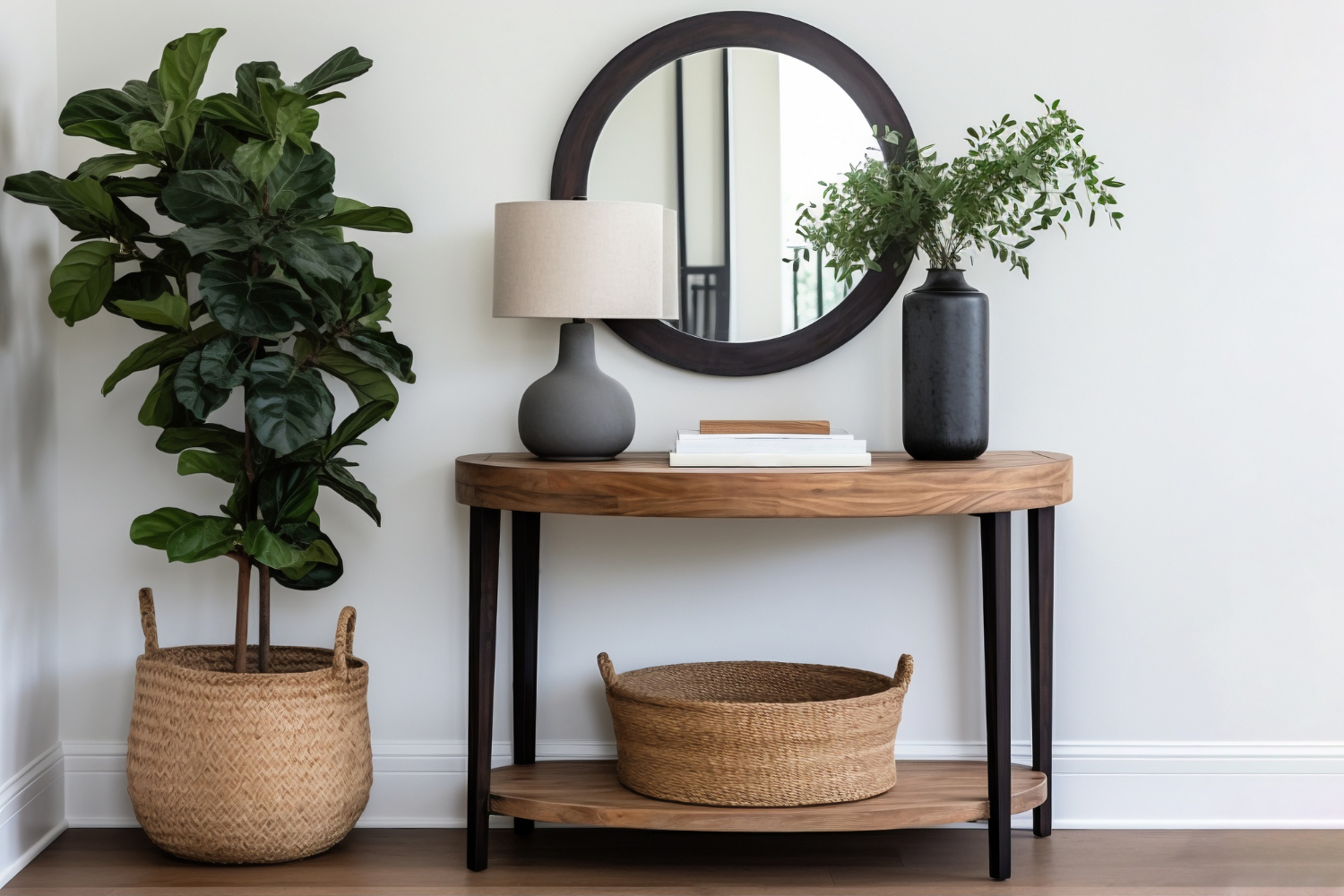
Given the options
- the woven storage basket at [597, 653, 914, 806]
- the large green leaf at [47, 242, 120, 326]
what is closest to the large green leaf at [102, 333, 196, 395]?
the large green leaf at [47, 242, 120, 326]

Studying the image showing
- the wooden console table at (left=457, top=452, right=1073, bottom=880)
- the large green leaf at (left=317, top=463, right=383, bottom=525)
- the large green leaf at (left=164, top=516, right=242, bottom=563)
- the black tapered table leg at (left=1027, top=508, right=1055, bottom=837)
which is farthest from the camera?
the black tapered table leg at (left=1027, top=508, right=1055, bottom=837)

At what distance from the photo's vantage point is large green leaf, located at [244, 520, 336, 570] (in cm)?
202

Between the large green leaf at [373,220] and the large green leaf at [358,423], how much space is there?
326mm

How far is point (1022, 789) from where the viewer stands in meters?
2.16

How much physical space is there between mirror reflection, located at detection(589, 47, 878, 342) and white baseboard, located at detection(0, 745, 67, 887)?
1.56 m

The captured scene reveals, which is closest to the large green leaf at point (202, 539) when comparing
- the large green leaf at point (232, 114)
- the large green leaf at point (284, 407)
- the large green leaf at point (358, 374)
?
the large green leaf at point (284, 407)

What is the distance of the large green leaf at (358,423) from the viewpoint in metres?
2.13

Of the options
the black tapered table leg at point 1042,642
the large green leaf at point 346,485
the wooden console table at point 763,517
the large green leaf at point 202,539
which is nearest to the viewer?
the wooden console table at point 763,517

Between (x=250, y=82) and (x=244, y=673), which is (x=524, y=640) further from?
(x=250, y=82)

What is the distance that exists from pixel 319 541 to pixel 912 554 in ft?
3.91

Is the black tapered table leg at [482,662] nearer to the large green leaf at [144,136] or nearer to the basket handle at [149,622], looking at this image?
the basket handle at [149,622]

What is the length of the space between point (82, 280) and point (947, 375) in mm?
1581

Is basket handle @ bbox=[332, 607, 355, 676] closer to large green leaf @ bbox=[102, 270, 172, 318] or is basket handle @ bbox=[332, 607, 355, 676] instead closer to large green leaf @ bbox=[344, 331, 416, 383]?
large green leaf @ bbox=[344, 331, 416, 383]

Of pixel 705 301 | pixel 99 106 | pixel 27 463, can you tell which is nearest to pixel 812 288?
pixel 705 301
